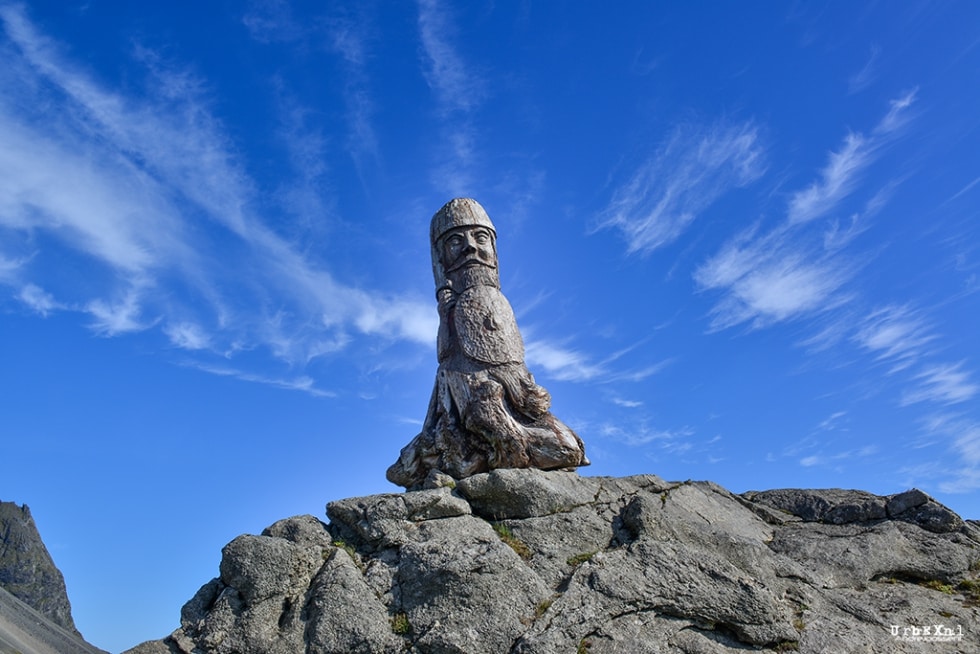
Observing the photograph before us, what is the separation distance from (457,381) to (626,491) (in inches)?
116

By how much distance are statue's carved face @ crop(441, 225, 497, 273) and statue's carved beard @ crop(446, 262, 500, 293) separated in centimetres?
6

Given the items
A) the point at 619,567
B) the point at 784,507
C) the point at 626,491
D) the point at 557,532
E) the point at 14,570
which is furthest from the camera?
the point at 14,570

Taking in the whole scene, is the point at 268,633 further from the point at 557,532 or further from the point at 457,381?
the point at 457,381

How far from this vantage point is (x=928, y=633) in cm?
804

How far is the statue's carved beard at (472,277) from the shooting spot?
12.7 meters

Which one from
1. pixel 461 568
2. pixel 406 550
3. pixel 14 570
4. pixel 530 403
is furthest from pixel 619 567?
pixel 14 570

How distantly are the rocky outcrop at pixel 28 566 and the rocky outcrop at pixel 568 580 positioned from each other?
3146 centimetres

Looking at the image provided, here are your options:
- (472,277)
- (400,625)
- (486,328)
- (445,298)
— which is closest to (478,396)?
(486,328)

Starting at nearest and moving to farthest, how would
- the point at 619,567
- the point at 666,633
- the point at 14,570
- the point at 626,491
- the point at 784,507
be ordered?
the point at 666,633
the point at 619,567
the point at 626,491
the point at 784,507
the point at 14,570

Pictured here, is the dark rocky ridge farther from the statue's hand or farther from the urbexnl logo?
the urbexnl logo

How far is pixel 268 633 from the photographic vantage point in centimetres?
762

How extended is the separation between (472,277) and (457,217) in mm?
1145

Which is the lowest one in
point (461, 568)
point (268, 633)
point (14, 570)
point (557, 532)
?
point (268, 633)

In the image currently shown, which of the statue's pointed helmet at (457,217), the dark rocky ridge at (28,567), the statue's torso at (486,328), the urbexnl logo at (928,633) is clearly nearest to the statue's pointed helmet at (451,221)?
the statue's pointed helmet at (457,217)
